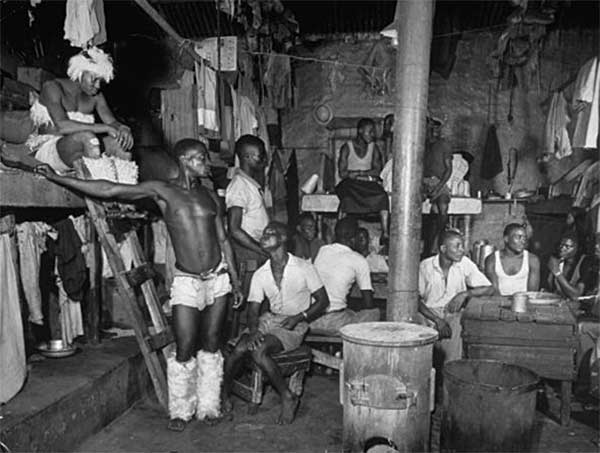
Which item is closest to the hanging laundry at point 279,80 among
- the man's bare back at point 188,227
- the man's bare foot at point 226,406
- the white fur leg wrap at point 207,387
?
the man's bare back at point 188,227

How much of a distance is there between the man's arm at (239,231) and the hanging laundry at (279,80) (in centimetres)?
428

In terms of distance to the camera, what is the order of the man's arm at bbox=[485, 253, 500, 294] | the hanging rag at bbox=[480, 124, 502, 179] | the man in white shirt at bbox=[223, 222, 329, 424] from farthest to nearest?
the hanging rag at bbox=[480, 124, 502, 179] → the man's arm at bbox=[485, 253, 500, 294] → the man in white shirt at bbox=[223, 222, 329, 424]

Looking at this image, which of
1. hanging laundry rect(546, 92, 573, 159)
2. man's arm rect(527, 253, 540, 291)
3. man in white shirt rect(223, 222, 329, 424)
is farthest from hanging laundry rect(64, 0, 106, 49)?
hanging laundry rect(546, 92, 573, 159)

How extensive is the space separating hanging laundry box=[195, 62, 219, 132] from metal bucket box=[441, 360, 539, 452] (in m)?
5.22

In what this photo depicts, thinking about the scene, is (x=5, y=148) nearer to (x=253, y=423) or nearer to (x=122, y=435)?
(x=122, y=435)

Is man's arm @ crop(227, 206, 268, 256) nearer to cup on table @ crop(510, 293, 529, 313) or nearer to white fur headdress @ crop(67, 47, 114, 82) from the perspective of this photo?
white fur headdress @ crop(67, 47, 114, 82)

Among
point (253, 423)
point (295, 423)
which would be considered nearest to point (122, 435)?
point (253, 423)

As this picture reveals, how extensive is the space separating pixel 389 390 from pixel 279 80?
7771 mm

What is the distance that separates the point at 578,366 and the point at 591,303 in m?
1.03

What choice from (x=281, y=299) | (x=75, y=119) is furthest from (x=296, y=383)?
(x=75, y=119)

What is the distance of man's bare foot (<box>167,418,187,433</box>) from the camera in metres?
5.27

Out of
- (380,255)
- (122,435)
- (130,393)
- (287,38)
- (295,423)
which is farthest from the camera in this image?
(287,38)

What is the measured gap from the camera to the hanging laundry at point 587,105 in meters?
7.03

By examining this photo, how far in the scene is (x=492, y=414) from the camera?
169 inches
